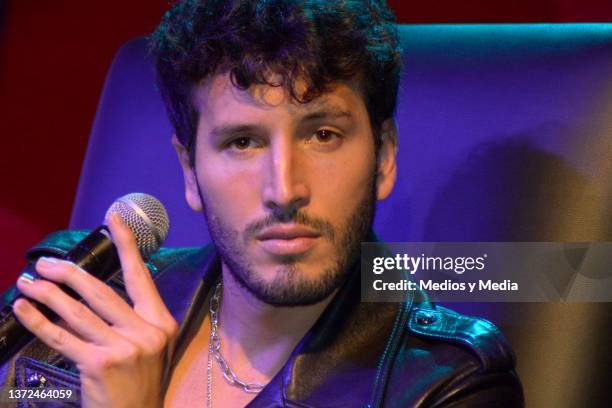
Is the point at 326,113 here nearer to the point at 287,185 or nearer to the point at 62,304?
the point at 287,185

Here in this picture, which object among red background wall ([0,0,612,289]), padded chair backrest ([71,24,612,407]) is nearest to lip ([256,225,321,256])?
padded chair backrest ([71,24,612,407])

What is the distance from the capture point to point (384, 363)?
3.94 feet

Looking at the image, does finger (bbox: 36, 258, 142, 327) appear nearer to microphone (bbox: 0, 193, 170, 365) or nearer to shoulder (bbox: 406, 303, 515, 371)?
microphone (bbox: 0, 193, 170, 365)

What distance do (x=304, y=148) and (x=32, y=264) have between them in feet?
2.08

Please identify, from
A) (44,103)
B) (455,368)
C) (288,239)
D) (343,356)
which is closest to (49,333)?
(288,239)

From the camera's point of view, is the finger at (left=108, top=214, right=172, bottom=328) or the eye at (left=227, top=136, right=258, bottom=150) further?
the eye at (left=227, top=136, right=258, bottom=150)

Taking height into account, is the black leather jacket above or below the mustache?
below

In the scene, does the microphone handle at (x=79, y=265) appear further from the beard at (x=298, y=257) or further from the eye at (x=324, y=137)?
the eye at (x=324, y=137)

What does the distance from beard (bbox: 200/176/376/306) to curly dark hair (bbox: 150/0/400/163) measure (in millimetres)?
142

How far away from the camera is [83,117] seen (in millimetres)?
2199

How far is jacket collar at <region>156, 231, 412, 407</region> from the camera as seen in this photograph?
1.18 metres

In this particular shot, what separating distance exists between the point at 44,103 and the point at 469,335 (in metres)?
1.42

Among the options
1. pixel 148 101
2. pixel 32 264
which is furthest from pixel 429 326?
pixel 148 101

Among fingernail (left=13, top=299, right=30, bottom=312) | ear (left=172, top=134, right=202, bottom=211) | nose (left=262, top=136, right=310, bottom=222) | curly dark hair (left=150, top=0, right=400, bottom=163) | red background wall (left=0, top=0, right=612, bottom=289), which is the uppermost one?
red background wall (left=0, top=0, right=612, bottom=289)
